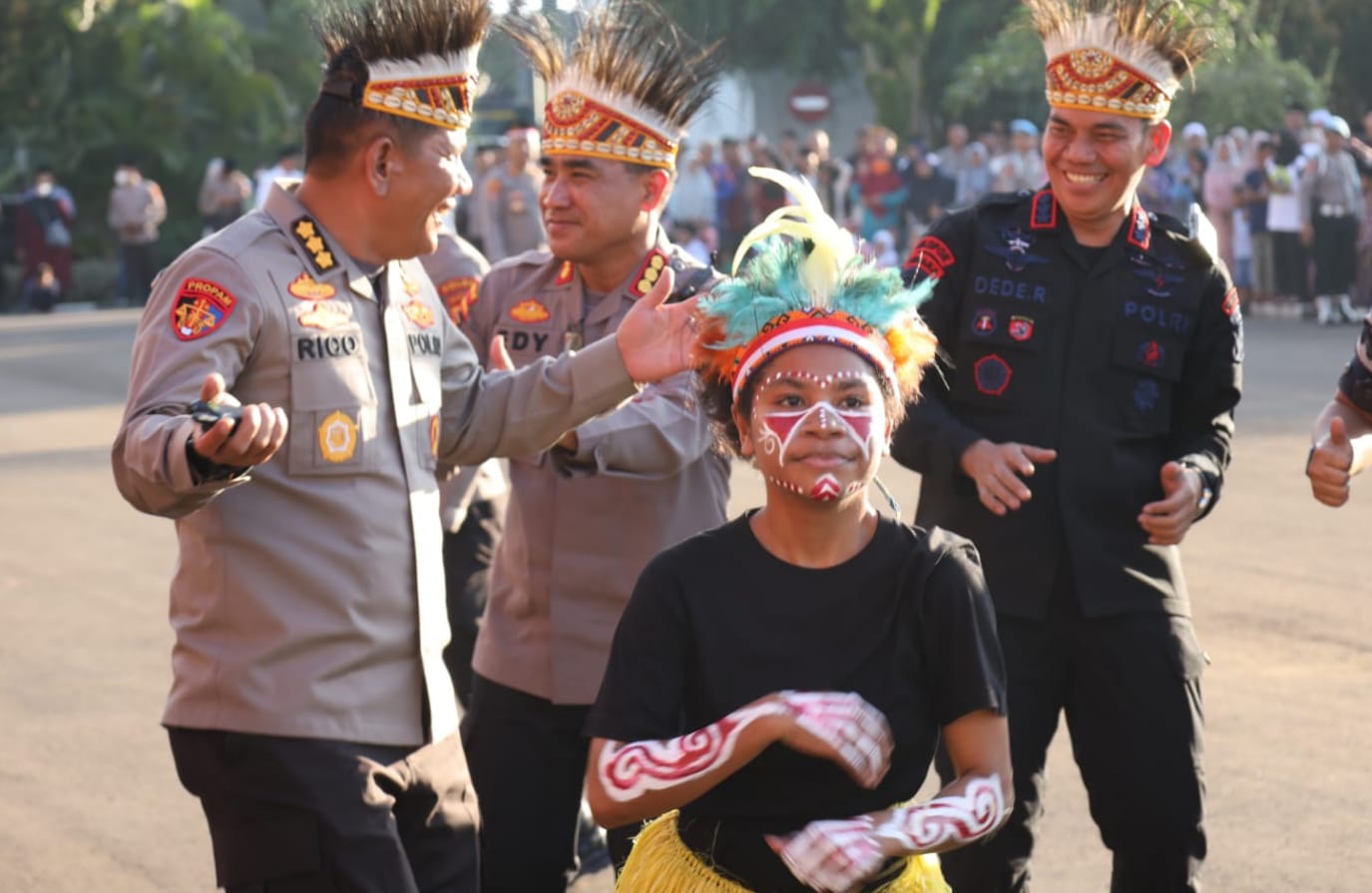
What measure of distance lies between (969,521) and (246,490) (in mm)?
1847

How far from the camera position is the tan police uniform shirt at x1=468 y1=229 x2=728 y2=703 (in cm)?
502

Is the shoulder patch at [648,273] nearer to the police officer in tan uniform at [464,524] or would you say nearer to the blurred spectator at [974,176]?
the police officer in tan uniform at [464,524]

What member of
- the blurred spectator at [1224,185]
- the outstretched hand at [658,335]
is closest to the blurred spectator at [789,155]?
the blurred spectator at [1224,185]

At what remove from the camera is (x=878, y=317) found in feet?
12.1

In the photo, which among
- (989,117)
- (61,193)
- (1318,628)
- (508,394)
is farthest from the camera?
(989,117)

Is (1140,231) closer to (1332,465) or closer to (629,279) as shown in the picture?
(1332,465)

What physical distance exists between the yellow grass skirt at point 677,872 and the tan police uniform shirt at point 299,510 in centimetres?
60

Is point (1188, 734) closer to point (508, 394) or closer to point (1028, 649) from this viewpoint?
point (1028, 649)

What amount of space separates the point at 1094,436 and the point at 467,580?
251 centimetres

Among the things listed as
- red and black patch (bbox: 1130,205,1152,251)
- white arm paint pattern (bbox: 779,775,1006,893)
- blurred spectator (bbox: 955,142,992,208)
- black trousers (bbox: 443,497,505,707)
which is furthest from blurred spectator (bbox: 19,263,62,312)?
white arm paint pattern (bbox: 779,775,1006,893)

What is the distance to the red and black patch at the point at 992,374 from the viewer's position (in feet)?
16.4

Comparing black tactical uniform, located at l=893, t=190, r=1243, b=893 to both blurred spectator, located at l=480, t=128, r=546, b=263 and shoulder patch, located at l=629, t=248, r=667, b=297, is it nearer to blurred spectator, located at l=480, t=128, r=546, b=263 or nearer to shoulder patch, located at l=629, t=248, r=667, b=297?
shoulder patch, located at l=629, t=248, r=667, b=297

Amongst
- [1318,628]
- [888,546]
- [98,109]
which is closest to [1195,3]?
[888,546]

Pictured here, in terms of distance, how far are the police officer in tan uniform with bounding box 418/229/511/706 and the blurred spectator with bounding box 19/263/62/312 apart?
28573mm
